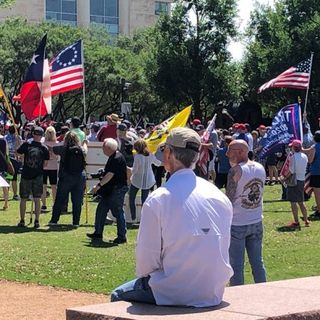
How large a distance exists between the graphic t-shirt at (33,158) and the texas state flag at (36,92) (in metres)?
4.11

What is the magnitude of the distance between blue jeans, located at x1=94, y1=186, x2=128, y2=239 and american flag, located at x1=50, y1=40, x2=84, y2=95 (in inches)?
262

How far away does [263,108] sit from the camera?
1884 inches

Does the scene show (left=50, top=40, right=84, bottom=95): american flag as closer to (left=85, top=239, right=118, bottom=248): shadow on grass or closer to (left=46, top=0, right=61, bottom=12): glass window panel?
(left=85, top=239, right=118, bottom=248): shadow on grass

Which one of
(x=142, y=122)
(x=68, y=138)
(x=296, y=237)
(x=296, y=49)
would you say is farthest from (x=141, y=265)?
(x=142, y=122)

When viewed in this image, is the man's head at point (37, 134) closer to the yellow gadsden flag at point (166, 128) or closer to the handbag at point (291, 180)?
the yellow gadsden flag at point (166, 128)

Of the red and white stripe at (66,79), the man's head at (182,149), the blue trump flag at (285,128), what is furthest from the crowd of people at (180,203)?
the red and white stripe at (66,79)

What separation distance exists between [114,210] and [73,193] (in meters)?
2.22

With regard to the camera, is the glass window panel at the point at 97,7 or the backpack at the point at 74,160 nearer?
the backpack at the point at 74,160

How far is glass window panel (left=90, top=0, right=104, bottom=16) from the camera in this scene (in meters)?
105

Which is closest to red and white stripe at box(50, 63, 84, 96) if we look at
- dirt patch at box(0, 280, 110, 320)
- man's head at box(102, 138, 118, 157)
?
man's head at box(102, 138, 118, 157)

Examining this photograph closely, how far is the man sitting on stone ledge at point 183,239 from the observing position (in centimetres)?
507

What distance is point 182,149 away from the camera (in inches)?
208

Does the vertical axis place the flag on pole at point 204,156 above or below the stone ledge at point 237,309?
above

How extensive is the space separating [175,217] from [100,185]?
27.3ft
